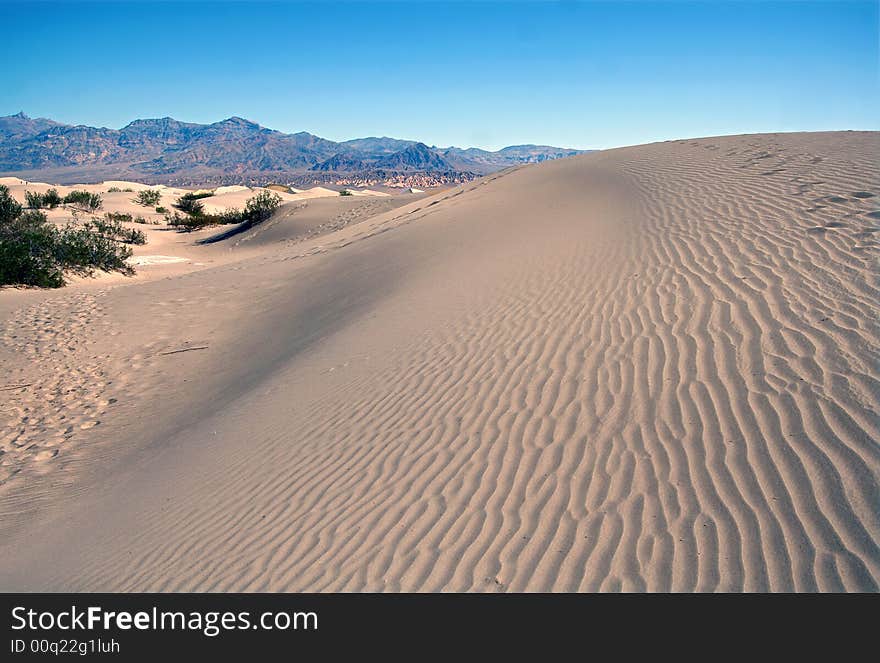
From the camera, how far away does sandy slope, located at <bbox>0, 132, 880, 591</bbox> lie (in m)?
3.30

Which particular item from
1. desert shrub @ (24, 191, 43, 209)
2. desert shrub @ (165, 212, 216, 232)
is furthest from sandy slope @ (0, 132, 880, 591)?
desert shrub @ (24, 191, 43, 209)

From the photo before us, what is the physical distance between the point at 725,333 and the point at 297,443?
3.89 metres

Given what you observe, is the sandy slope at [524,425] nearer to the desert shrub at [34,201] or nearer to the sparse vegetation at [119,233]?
the sparse vegetation at [119,233]

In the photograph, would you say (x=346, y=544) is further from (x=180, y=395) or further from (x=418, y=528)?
(x=180, y=395)

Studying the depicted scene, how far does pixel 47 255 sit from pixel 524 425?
14866mm

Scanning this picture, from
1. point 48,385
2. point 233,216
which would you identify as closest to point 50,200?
point 233,216

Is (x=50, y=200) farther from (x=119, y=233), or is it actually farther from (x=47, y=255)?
(x=47, y=255)

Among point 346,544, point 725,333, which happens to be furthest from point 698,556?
point 725,333

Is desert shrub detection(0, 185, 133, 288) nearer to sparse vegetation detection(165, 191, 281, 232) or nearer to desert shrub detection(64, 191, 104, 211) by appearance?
sparse vegetation detection(165, 191, 281, 232)

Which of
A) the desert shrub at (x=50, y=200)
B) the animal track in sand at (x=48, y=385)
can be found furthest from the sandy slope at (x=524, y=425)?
the desert shrub at (x=50, y=200)

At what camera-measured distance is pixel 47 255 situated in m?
14.8

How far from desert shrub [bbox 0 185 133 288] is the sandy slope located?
13.7ft

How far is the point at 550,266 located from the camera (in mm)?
8484

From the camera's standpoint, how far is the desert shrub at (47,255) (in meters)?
13.6
